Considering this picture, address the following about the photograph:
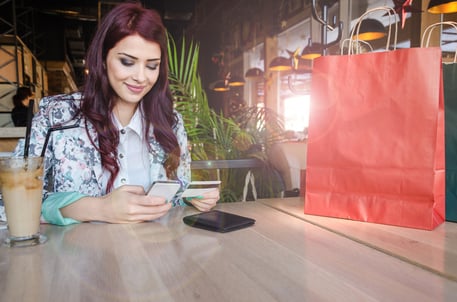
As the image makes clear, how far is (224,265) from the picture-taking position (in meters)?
0.55

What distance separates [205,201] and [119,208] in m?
0.25

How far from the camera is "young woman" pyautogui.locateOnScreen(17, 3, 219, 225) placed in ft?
3.56

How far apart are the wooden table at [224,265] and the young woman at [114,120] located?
0.96 ft

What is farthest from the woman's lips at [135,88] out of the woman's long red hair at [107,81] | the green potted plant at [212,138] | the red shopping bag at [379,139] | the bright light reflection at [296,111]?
the bright light reflection at [296,111]

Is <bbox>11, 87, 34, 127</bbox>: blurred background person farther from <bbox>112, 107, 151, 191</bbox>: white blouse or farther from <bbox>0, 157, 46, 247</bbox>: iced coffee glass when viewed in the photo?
<bbox>0, 157, 46, 247</bbox>: iced coffee glass

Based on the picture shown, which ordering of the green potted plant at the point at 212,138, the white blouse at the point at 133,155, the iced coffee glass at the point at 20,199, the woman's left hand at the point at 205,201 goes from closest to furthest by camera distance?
the iced coffee glass at the point at 20,199, the woman's left hand at the point at 205,201, the white blouse at the point at 133,155, the green potted plant at the point at 212,138

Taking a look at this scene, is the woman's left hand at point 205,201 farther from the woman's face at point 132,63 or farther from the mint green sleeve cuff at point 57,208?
the woman's face at point 132,63

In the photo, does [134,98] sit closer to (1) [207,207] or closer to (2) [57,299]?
(1) [207,207]

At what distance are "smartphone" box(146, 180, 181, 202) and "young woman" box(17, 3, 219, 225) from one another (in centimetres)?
13

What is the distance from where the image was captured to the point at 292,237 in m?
0.71

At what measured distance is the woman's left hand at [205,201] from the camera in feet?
3.21

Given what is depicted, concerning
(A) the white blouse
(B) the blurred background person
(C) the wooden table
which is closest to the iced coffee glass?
(C) the wooden table

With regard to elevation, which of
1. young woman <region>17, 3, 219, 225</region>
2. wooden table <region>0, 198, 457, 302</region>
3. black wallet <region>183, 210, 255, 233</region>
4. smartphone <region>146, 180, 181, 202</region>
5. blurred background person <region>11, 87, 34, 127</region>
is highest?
blurred background person <region>11, 87, 34, 127</region>

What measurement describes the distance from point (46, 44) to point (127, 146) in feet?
33.2
